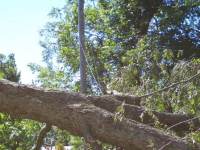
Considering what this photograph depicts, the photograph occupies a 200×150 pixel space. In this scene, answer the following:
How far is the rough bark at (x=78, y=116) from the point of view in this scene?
4.88 m

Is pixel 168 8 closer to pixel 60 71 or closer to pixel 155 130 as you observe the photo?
pixel 60 71

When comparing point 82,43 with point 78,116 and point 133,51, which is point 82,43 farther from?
point 78,116

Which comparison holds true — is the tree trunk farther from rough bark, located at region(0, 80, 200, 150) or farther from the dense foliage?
rough bark, located at region(0, 80, 200, 150)

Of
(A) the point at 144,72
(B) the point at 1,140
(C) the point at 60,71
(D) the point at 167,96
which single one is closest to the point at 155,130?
(D) the point at 167,96

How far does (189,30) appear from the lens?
16797 millimetres

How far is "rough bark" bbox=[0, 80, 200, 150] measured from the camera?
4.88 m

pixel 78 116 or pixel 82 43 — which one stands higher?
pixel 82 43

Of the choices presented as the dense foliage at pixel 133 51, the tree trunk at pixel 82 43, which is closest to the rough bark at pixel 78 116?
the dense foliage at pixel 133 51

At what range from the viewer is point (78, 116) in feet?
16.8

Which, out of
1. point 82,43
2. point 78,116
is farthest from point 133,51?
point 78,116

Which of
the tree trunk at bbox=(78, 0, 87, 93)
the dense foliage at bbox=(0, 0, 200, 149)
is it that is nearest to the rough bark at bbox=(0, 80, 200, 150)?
the dense foliage at bbox=(0, 0, 200, 149)

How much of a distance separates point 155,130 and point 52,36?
1920cm

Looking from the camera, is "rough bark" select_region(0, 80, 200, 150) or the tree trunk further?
the tree trunk

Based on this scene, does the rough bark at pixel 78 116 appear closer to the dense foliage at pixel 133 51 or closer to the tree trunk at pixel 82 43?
the dense foliage at pixel 133 51
